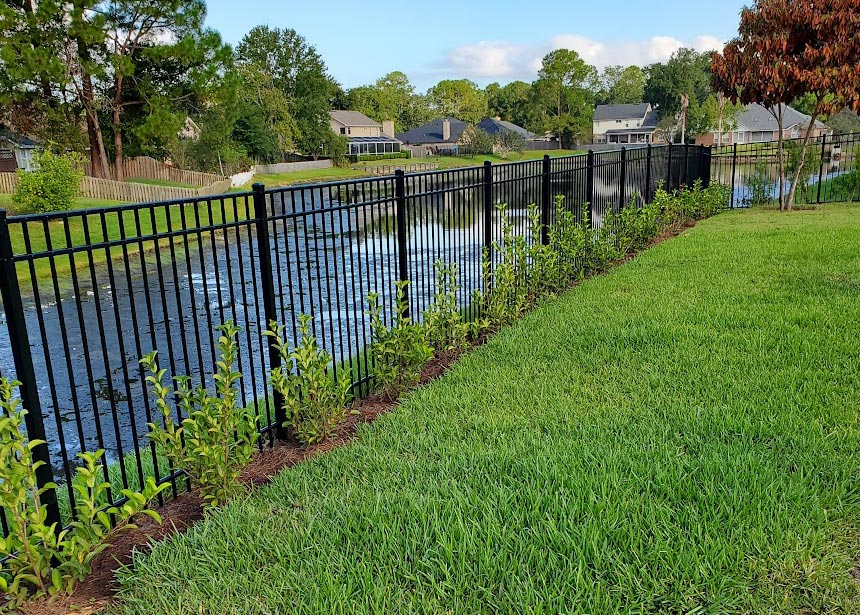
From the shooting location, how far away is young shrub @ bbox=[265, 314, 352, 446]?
155 inches

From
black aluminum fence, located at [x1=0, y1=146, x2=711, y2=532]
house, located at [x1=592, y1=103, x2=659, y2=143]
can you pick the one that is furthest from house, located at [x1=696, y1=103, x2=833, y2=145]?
black aluminum fence, located at [x1=0, y1=146, x2=711, y2=532]

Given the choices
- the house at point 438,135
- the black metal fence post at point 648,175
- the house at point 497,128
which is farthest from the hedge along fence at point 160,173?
the house at point 438,135

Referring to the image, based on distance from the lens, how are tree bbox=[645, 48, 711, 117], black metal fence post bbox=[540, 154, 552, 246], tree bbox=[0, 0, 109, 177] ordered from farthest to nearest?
tree bbox=[645, 48, 711, 117], tree bbox=[0, 0, 109, 177], black metal fence post bbox=[540, 154, 552, 246]

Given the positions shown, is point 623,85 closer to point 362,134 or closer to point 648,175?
point 362,134

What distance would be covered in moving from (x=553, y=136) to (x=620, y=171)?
80.1m

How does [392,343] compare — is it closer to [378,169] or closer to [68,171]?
[68,171]

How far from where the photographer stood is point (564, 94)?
270 ft

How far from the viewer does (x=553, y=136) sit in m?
86.3

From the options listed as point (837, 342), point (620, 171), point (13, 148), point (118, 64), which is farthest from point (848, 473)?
point (13, 148)

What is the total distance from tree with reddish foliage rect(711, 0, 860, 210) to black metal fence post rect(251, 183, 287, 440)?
39.8 feet

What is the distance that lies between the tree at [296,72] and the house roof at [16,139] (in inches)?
814

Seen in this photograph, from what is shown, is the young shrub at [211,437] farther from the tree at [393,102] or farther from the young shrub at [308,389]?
the tree at [393,102]

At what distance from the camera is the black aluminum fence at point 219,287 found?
2959 millimetres

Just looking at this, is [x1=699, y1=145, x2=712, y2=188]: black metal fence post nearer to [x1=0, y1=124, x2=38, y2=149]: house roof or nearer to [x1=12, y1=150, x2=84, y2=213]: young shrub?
[x1=12, y1=150, x2=84, y2=213]: young shrub
